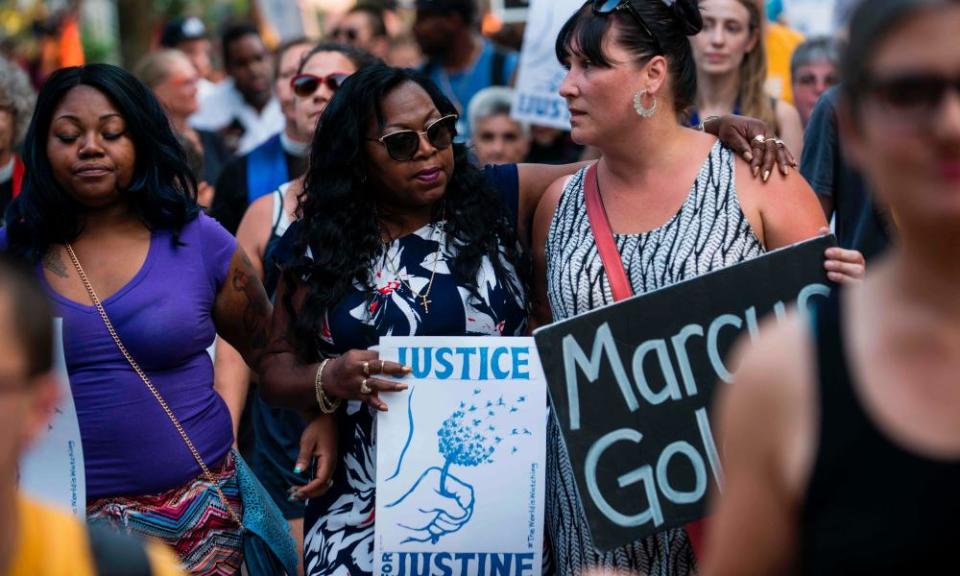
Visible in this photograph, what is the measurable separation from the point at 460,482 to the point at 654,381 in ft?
2.72

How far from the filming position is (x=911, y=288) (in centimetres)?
202

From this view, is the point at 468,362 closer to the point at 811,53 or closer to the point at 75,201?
the point at 75,201

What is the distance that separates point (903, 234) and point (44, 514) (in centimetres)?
125

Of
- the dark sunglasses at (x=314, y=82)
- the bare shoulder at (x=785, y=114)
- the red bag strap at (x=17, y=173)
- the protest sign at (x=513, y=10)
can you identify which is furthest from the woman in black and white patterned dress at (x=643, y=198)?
the protest sign at (x=513, y=10)

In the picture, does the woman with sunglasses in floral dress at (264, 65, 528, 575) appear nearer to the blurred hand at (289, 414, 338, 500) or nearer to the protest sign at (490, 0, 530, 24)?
the blurred hand at (289, 414, 338, 500)

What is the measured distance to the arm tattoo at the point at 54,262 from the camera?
444cm

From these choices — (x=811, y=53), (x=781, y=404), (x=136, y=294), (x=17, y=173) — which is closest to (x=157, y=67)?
(x=17, y=173)

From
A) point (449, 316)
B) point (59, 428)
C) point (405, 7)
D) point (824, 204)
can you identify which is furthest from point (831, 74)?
point (405, 7)

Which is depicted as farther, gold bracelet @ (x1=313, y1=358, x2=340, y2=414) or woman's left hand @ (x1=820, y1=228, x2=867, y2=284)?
gold bracelet @ (x1=313, y1=358, x2=340, y2=414)

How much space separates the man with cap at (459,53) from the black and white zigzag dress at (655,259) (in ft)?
18.2

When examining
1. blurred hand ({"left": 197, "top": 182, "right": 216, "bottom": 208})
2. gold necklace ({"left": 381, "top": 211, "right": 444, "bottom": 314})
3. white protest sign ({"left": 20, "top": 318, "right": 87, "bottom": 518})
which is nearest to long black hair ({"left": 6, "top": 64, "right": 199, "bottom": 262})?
white protest sign ({"left": 20, "top": 318, "right": 87, "bottom": 518})

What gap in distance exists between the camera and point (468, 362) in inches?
167

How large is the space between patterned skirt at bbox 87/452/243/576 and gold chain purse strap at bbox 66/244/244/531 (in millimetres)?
14

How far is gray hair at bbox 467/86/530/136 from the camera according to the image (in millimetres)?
8516
